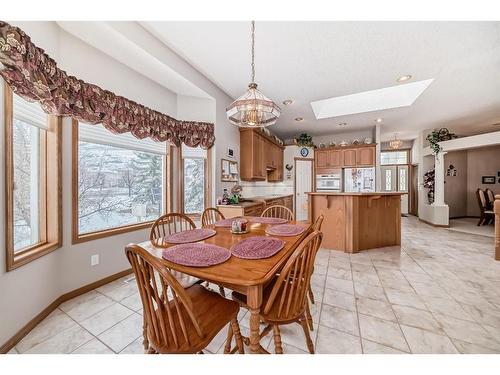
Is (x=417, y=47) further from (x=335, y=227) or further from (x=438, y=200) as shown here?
(x=438, y=200)

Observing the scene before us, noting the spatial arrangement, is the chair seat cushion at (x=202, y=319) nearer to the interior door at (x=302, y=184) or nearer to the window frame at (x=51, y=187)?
the window frame at (x=51, y=187)

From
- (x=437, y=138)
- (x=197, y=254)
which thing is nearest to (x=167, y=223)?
(x=197, y=254)

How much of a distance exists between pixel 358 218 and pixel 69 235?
390 cm

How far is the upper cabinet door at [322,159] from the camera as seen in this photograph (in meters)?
5.72

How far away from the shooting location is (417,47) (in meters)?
2.22

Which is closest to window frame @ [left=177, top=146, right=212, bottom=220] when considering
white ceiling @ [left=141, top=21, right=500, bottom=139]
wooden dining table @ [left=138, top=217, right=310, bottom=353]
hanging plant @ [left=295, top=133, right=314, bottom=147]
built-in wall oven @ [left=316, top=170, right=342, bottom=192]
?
white ceiling @ [left=141, top=21, right=500, bottom=139]

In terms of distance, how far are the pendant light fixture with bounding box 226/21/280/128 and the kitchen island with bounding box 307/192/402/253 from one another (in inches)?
79.3

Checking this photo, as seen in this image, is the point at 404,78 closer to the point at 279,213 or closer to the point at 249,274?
the point at 279,213

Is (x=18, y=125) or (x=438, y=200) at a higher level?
(x=18, y=125)

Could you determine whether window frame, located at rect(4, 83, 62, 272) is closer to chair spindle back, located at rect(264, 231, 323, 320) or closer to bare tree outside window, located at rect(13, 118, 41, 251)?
bare tree outside window, located at rect(13, 118, 41, 251)

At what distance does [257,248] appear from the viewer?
1.30 m

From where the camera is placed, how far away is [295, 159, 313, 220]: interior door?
18.9 feet
